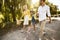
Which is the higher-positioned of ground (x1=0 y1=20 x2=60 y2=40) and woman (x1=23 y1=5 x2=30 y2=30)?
woman (x1=23 y1=5 x2=30 y2=30)

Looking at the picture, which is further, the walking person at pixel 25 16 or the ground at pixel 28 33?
the walking person at pixel 25 16

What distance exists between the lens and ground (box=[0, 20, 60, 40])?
233 centimetres

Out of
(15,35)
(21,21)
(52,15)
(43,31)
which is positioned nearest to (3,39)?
(15,35)

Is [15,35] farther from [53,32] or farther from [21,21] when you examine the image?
[53,32]

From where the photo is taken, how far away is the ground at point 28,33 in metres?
2.33

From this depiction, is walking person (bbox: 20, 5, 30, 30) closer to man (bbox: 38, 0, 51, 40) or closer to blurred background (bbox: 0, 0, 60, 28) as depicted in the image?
blurred background (bbox: 0, 0, 60, 28)

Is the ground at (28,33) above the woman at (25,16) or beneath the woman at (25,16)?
beneath

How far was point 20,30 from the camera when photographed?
8.08ft

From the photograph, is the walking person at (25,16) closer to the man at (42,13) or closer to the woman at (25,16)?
the woman at (25,16)

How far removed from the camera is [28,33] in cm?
242

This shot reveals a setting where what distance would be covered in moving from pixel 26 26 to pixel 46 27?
10.2 inches

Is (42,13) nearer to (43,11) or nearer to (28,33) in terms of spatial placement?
(43,11)

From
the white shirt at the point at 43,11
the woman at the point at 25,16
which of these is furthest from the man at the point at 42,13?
the woman at the point at 25,16

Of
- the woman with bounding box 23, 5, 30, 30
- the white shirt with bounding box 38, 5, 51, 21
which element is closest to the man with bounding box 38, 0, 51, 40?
the white shirt with bounding box 38, 5, 51, 21
